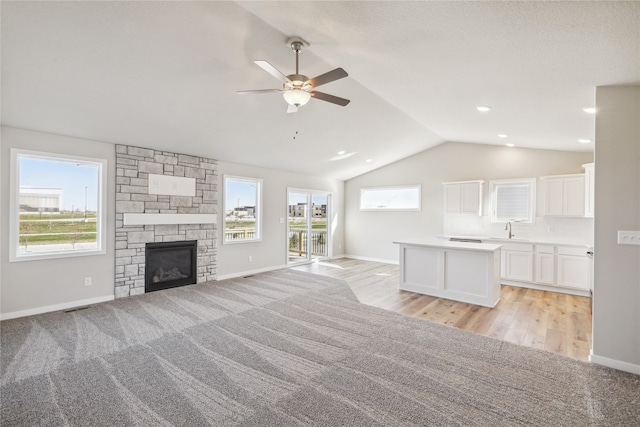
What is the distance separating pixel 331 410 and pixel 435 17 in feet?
9.49

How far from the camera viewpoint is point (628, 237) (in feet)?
8.71

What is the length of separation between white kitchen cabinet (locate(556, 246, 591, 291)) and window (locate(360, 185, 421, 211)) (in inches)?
126

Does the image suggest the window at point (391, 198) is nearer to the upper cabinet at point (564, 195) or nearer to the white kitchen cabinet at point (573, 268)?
the upper cabinet at point (564, 195)

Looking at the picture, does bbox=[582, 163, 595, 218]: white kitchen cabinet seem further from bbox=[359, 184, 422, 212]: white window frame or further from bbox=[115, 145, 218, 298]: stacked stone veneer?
bbox=[115, 145, 218, 298]: stacked stone veneer

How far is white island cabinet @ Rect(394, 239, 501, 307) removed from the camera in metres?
4.40

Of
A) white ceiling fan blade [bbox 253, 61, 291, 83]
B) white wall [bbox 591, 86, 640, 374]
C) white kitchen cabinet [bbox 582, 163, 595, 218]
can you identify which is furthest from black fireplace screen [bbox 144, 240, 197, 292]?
white kitchen cabinet [bbox 582, 163, 595, 218]

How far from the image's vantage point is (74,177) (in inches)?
175

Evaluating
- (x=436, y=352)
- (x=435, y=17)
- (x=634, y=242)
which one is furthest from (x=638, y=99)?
(x=436, y=352)

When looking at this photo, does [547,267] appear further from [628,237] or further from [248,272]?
[248,272]

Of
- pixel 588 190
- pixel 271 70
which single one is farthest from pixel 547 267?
pixel 271 70

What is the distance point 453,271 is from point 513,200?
2.82 metres

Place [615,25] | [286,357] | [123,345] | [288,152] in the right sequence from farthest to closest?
[288,152]
[123,345]
[286,357]
[615,25]

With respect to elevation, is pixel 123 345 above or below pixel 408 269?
below

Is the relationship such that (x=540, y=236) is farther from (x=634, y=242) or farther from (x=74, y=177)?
(x=74, y=177)
